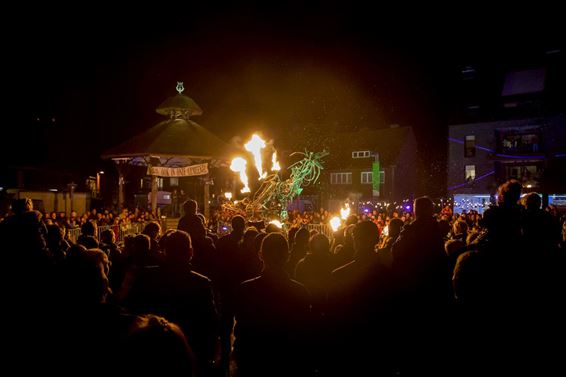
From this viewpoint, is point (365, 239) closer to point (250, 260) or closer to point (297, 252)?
point (297, 252)

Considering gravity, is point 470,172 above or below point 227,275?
above

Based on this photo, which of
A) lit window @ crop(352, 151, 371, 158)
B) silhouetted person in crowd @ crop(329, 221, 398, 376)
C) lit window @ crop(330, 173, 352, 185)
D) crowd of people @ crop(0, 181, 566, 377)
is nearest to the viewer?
crowd of people @ crop(0, 181, 566, 377)

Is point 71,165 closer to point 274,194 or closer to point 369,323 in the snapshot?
point 274,194

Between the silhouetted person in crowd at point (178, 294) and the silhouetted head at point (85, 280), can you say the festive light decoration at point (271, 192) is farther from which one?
the silhouetted head at point (85, 280)

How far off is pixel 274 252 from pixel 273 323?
63 cm

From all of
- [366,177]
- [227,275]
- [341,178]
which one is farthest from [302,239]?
[341,178]

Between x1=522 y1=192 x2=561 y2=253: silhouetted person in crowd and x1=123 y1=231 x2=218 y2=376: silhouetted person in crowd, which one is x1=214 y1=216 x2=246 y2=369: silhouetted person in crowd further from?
x1=522 y1=192 x2=561 y2=253: silhouetted person in crowd

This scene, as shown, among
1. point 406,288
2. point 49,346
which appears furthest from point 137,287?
point 406,288

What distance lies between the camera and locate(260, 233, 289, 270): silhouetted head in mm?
3998

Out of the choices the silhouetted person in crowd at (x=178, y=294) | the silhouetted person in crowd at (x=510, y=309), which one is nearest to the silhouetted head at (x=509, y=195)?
the silhouetted person in crowd at (x=510, y=309)

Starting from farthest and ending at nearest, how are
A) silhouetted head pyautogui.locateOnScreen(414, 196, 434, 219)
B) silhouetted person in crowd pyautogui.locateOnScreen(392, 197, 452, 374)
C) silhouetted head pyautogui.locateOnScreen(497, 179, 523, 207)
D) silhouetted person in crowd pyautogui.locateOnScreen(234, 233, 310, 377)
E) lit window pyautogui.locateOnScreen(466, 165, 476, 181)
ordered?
1. lit window pyautogui.locateOnScreen(466, 165, 476, 181)
2. silhouetted head pyautogui.locateOnScreen(414, 196, 434, 219)
3. silhouetted head pyautogui.locateOnScreen(497, 179, 523, 207)
4. silhouetted person in crowd pyautogui.locateOnScreen(392, 197, 452, 374)
5. silhouetted person in crowd pyautogui.locateOnScreen(234, 233, 310, 377)

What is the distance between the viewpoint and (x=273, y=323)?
12.9 feet

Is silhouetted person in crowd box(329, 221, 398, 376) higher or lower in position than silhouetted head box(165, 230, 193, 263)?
lower

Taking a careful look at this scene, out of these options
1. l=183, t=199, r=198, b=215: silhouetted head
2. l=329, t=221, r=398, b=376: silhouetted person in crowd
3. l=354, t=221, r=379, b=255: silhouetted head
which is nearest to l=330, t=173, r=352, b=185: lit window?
l=183, t=199, r=198, b=215: silhouetted head
